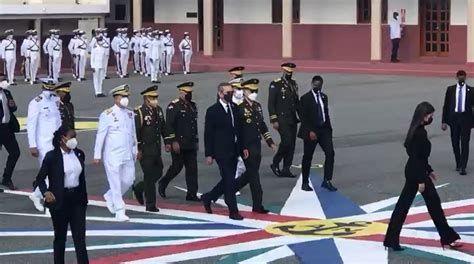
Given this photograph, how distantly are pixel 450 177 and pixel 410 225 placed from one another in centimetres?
416

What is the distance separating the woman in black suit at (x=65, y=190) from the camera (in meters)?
11.5

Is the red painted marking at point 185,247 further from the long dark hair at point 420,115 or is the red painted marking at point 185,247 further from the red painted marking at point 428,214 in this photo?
the long dark hair at point 420,115

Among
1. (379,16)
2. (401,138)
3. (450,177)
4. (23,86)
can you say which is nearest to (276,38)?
(379,16)

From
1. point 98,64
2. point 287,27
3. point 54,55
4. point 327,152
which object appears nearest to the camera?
point 327,152

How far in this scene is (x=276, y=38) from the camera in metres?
46.3

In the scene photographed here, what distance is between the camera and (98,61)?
118 ft

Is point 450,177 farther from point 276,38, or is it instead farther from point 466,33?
point 276,38

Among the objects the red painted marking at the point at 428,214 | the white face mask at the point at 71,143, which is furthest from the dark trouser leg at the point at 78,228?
the red painted marking at the point at 428,214

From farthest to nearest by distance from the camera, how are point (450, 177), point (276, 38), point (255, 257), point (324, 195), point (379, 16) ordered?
point (276, 38) < point (379, 16) < point (450, 177) < point (324, 195) < point (255, 257)

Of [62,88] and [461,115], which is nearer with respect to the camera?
[62,88]

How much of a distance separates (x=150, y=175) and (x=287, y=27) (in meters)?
28.7

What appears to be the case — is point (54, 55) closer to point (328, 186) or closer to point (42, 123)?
point (42, 123)

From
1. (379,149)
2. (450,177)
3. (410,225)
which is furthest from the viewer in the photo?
(379,149)

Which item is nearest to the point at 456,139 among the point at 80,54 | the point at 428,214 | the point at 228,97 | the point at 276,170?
the point at 276,170
